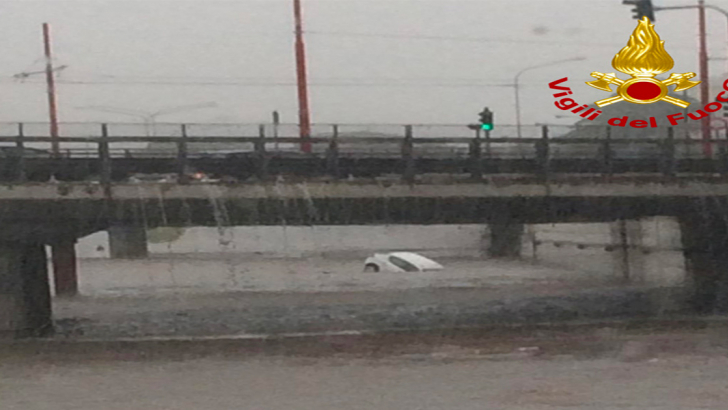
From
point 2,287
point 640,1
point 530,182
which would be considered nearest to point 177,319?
point 2,287

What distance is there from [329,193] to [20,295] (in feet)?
24.6

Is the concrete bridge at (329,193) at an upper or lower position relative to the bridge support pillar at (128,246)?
upper

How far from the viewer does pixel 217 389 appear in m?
11.8

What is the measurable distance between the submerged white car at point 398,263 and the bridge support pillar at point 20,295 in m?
21.1

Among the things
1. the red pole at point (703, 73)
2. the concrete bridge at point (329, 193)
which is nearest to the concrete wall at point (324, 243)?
the red pole at point (703, 73)

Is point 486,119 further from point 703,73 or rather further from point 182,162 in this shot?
point 703,73

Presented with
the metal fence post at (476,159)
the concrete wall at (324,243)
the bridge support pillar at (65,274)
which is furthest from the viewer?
the concrete wall at (324,243)

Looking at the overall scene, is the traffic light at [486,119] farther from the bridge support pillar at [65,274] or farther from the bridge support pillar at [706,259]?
the bridge support pillar at [65,274]

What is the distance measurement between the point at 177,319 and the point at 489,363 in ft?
42.9

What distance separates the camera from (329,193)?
19.9 metres

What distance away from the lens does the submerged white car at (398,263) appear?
4084 cm

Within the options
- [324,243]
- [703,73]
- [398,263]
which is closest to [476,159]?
[703,73]

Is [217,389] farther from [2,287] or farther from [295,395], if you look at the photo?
[2,287]

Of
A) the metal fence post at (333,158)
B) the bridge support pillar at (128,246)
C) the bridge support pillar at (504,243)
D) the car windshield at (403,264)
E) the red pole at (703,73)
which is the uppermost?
the red pole at (703,73)
